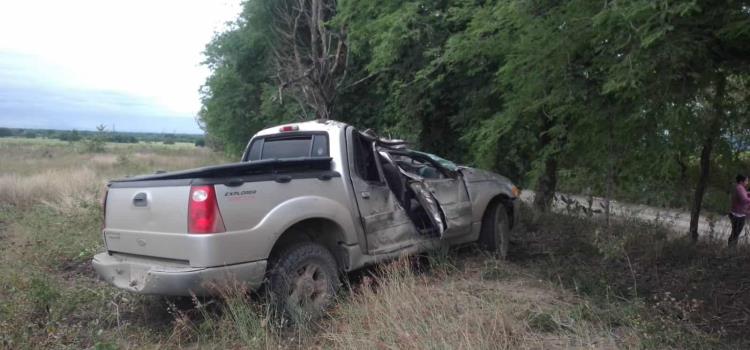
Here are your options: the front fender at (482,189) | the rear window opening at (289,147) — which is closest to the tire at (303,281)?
the rear window opening at (289,147)

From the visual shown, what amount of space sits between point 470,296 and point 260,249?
1.73 meters

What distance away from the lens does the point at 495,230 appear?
23.1 ft

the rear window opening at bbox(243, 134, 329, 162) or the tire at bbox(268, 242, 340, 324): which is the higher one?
the rear window opening at bbox(243, 134, 329, 162)

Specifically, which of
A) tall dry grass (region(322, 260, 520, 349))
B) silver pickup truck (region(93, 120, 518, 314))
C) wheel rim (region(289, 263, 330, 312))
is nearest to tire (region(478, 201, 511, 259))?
silver pickup truck (region(93, 120, 518, 314))

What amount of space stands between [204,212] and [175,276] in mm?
518

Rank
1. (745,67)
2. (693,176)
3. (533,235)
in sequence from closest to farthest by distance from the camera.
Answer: (745,67) < (533,235) < (693,176)

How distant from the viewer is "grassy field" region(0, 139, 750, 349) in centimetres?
374

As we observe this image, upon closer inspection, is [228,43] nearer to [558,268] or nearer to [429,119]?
[429,119]

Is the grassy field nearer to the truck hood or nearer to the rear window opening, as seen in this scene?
the truck hood

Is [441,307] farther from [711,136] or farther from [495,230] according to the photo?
[711,136]

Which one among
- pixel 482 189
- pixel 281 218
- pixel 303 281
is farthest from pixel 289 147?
pixel 482 189

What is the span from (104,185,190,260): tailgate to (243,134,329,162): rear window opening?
1.68 m

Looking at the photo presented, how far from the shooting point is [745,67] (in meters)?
5.29

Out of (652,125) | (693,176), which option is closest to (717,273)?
(652,125)
